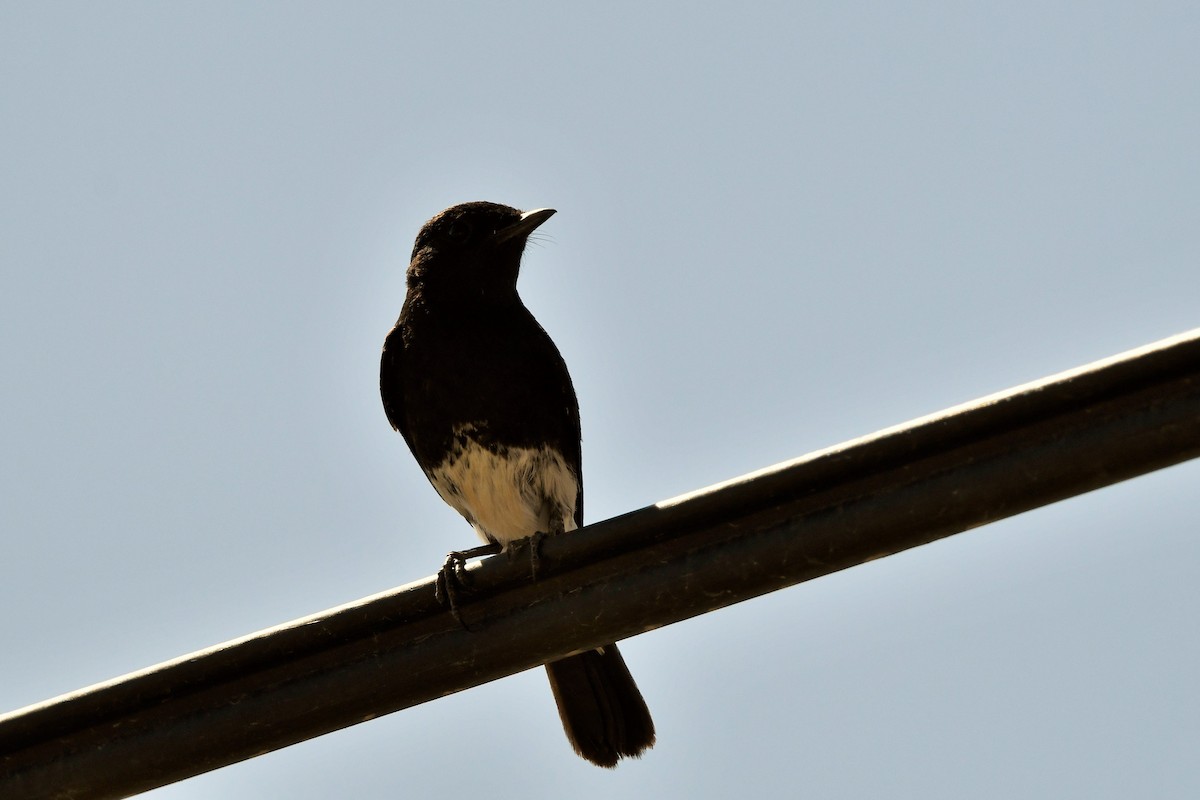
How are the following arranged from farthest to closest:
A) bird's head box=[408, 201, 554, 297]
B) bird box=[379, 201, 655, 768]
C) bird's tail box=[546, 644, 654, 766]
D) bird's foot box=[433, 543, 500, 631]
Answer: bird's head box=[408, 201, 554, 297] → bird box=[379, 201, 655, 768] → bird's tail box=[546, 644, 654, 766] → bird's foot box=[433, 543, 500, 631]

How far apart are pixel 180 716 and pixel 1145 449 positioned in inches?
89.7

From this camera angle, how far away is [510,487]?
6625 mm

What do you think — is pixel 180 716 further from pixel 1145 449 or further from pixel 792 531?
pixel 1145 449

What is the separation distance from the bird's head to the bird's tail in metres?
2.13

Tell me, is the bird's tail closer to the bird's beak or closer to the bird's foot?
the bird's foot

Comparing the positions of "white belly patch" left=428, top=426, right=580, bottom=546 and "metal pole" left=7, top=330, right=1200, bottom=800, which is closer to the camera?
"metal pole" left=7, top=330, right=1200, bottom=800

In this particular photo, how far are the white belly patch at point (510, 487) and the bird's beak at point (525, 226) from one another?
1201 mm

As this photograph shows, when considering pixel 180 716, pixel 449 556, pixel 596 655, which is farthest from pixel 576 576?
pixel 596 655

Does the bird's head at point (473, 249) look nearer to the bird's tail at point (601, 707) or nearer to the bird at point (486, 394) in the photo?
the bird at point (486, 394)

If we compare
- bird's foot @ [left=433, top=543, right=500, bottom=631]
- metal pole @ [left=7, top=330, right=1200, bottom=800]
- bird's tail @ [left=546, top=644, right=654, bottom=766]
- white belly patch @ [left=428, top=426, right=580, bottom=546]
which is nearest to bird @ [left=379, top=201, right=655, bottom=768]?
white belly patch @ [left=428, top=426, right=580, bottom=546]

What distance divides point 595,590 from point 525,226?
3949 millimetres

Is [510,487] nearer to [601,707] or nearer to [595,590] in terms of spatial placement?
[601,707]

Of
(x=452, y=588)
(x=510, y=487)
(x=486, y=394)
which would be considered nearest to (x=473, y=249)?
(x=486, y=394)

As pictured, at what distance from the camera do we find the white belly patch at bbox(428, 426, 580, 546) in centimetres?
657
